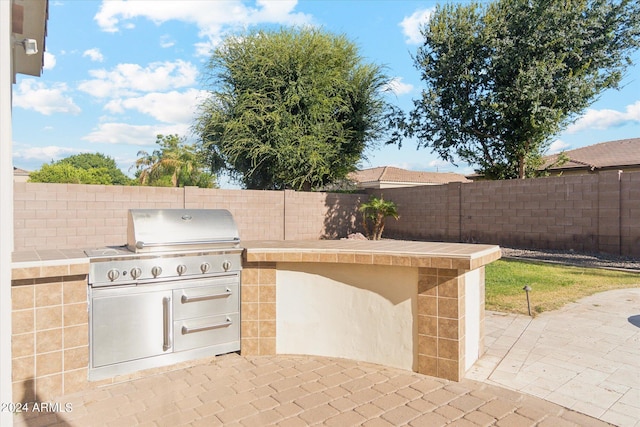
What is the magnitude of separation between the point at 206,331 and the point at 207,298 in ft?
1.01

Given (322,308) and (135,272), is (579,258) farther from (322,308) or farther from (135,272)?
(135,272)

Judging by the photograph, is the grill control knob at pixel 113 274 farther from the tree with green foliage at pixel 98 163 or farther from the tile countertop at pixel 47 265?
the tree with green foliage at pixel 98 163

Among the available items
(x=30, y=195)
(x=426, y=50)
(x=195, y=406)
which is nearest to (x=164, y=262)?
(x=195, y=406)

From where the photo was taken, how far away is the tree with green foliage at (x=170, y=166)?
1219 inches

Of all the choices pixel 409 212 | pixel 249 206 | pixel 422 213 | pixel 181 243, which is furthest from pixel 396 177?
pixel 181 243

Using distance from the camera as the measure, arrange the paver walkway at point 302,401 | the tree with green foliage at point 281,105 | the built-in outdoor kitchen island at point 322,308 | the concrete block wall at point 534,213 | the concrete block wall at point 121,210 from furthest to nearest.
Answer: the tree with green foliage at point 281,105 → the concrete block wall at point 534,213 → the concrete block wall at point 121,210 → the built-in outdoor kitchen island at point 322,308 → the paver walkway at point 302,401

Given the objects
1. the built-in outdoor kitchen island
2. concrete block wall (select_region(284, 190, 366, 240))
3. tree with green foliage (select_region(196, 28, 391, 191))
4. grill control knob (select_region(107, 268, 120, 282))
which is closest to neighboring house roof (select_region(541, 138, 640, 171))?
concrete block wall (select_region(284, 190, 366, 240))

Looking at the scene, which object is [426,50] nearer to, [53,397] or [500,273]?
[500,273]

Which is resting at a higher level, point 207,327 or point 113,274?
point 113,274

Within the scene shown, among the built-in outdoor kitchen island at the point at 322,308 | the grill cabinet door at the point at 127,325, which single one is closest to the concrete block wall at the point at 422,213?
the built-in outdoor kitchen island at the point at 322,308

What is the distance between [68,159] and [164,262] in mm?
65277

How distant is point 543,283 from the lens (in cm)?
751

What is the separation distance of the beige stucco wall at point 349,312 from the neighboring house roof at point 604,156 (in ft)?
60.4

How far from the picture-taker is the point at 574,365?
11.6ft
